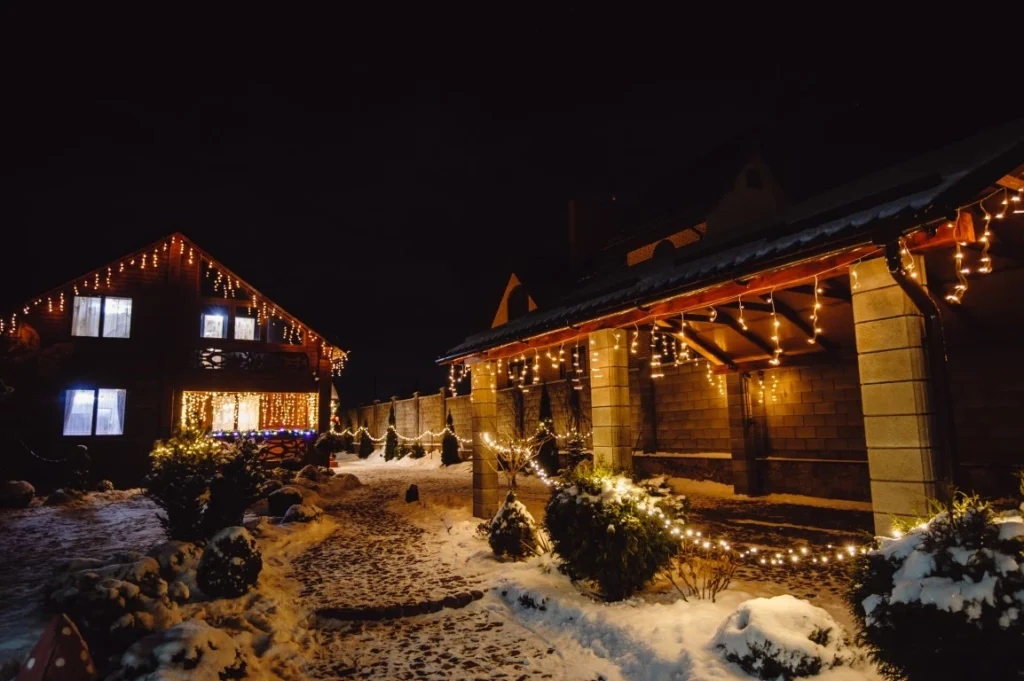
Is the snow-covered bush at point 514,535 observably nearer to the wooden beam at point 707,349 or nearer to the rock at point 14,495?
the wooden beam at point 707,349

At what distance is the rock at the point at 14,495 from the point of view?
13781 mm

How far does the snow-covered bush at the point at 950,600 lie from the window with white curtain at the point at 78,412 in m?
21.2

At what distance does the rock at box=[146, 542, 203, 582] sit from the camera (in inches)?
280

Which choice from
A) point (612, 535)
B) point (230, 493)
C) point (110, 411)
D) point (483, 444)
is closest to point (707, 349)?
point (483, 444)

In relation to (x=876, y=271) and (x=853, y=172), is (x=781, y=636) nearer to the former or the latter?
(x=876, y=271)

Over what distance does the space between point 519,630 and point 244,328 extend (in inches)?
722

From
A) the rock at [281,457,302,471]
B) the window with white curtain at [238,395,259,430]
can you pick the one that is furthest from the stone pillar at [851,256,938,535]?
the window with white curtain at [238,395,259,430]

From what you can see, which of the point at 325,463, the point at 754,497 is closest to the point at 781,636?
the point at 754,497

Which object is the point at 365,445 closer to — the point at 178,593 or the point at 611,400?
the point at 178,593

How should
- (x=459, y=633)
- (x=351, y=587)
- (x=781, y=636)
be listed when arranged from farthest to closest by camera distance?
(x=351, y=587) < (x=459, y=633) < (x=781, y=636)

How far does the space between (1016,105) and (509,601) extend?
12.0 m

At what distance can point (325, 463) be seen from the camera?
21734 millimetres

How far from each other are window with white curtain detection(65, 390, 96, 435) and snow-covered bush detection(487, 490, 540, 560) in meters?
16.0

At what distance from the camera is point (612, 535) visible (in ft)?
20.5
